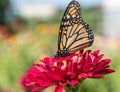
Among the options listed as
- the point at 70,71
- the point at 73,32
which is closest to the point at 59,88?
the point at 70,71

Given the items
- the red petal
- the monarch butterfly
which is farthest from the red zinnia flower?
the monarch butterfly

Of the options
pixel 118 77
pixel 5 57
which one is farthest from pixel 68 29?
pixel 5 57

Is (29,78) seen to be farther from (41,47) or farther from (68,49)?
(41,47)

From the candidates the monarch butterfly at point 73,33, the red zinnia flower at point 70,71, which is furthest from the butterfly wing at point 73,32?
the red zinnia flower at point 70,71

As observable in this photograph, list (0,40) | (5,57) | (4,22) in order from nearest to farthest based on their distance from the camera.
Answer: (5,57), (0,40), (4,22)

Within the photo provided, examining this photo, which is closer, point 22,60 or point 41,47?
point 22,60

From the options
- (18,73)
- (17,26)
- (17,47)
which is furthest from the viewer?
(17,26)

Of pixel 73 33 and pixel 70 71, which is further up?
pixel 73 33

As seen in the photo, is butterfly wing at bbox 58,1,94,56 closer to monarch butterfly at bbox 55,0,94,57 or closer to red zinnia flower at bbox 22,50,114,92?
monarch butterfly at bbox 55,0,94,57

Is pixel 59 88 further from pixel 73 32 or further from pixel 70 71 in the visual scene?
pixel 73 32
